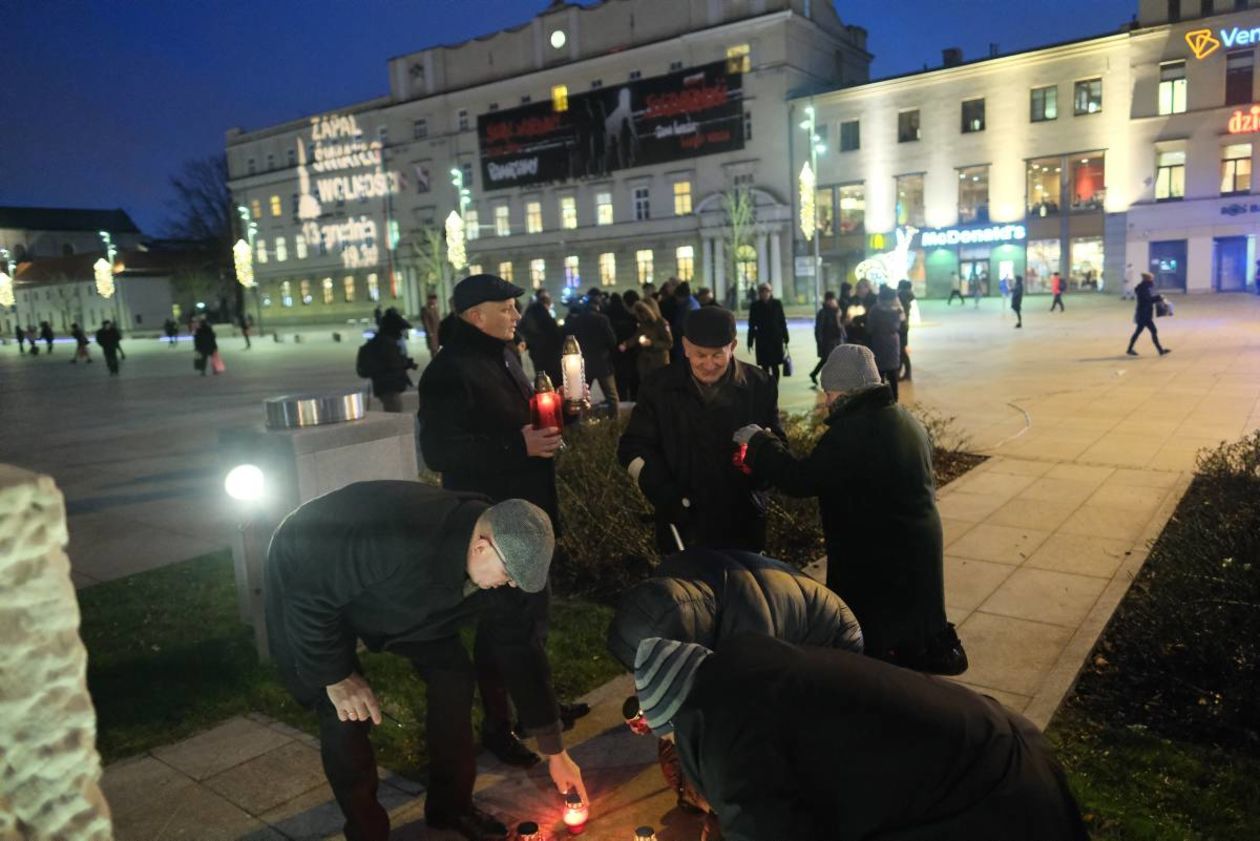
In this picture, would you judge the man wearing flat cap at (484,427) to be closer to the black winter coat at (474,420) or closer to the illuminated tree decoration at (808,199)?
the black winter coat at (474,420)

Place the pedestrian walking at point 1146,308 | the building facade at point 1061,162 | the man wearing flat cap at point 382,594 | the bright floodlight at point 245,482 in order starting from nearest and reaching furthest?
1. the man wearing flat cap at point 382,594
2. the bright floodlight at point 245,482
3. the pedestrian walking at point 1146,308
4. the building facade at point 1061,162

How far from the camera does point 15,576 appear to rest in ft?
3.43

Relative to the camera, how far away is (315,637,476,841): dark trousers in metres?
3.28

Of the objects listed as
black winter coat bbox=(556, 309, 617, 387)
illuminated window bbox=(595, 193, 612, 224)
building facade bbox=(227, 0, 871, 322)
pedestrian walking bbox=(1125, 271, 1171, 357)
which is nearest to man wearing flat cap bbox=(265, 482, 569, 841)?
black winter coat bbox=(556, 309, 617, 387)

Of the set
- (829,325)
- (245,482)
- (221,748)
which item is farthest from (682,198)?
(221,748)

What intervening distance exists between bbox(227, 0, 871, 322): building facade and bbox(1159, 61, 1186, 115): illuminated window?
18642mm

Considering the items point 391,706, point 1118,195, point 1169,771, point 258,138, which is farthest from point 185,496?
point 258,138

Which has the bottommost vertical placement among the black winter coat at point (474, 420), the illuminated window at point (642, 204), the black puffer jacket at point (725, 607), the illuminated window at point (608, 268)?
the black puffer jacket at point (725, 607)

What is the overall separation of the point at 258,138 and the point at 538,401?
88.1 metres

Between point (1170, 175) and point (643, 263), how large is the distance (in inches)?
1163

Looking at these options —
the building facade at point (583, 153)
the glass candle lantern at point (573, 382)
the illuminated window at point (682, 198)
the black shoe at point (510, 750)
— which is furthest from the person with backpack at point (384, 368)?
the illuminated window at point (682, 198)

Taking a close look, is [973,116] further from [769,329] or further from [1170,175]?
[769,329]

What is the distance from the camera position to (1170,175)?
41938 mm

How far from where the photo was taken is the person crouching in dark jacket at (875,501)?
3.65 m
